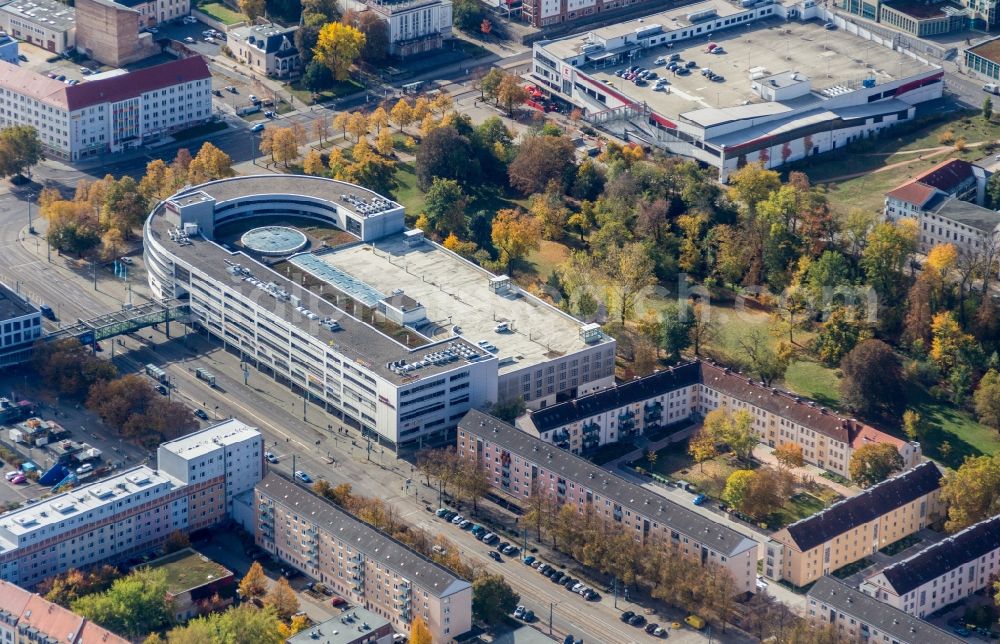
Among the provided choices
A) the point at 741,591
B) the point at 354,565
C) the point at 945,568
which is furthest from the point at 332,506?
the point at 945,568

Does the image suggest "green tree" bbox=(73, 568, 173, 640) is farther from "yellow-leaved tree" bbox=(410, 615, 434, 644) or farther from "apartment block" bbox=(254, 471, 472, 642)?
"yellow-leaved tree" bbox=(410, 615, 434, 644)

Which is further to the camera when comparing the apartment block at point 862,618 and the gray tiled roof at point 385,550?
the gray tiled roof at point 385,550

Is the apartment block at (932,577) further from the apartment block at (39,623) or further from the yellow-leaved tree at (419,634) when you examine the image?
the apartment block at (39,623)

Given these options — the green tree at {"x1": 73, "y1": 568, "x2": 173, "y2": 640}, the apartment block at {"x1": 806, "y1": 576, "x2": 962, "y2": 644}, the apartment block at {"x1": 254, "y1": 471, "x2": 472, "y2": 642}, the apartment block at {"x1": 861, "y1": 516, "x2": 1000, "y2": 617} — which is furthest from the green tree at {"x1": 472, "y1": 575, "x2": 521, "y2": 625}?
the apartment block at {"x1": 861, "y1": 516, "x2": 1000, "y2": 617}

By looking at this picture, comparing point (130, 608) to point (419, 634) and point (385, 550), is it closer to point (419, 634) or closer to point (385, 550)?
point (385, 550)

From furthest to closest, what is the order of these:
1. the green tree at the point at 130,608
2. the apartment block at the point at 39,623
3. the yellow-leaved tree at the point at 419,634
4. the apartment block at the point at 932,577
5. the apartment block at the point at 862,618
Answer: the apartment block at the point at 932,577 < the green tree at the point at 130,608 < the yellow-leaved tree at the point at 419,634 < the apartment block at the point at 862,618 < the apartment block at the point at 39,623

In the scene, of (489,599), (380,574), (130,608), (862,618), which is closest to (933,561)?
(862,618)

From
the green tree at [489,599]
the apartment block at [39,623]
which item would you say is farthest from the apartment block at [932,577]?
the apartment block at [39,623]
